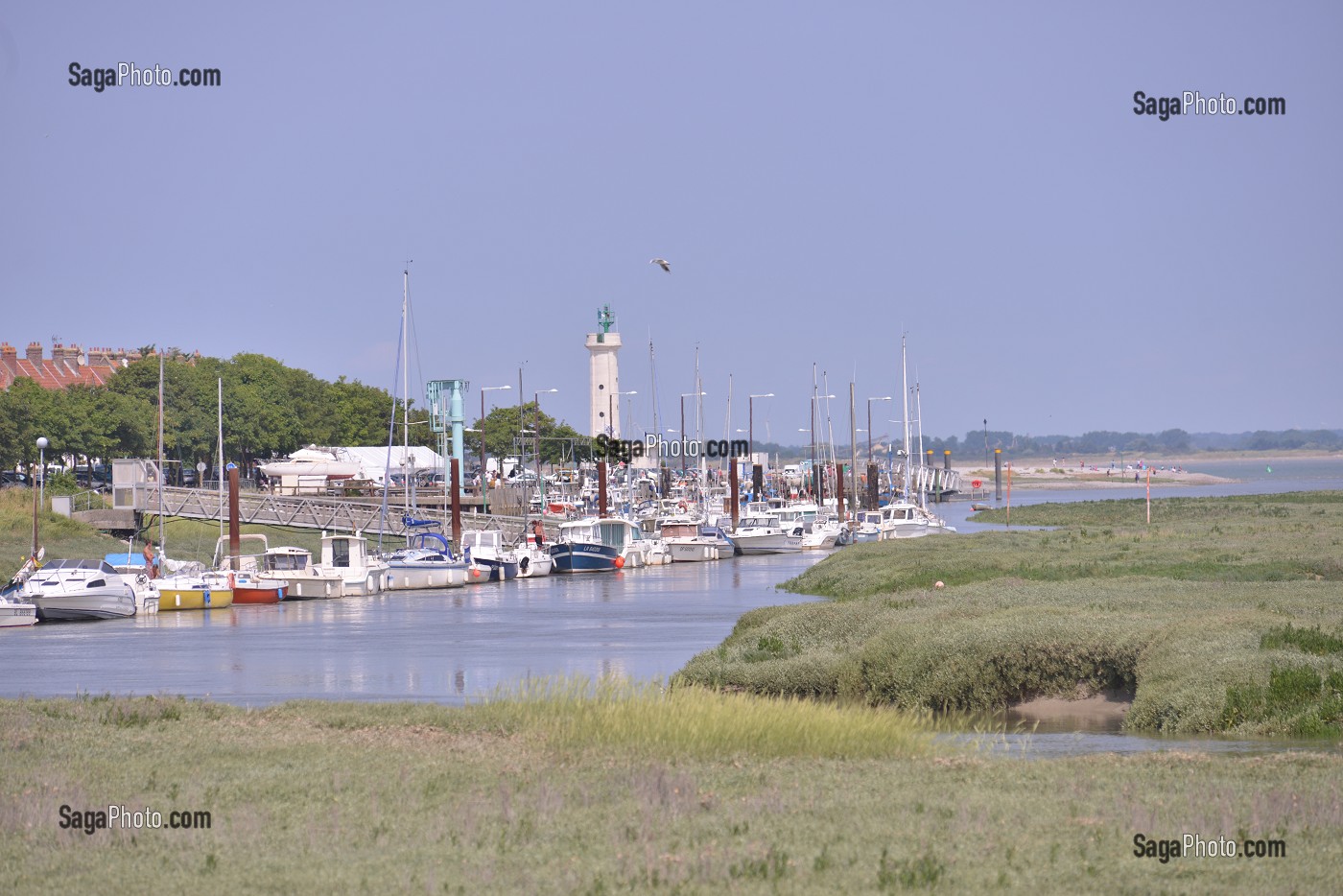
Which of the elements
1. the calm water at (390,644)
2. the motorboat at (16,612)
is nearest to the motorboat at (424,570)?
the calm water at (390,644)

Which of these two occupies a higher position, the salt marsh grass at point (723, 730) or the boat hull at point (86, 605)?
the salt marsh grass at point (723, 730)

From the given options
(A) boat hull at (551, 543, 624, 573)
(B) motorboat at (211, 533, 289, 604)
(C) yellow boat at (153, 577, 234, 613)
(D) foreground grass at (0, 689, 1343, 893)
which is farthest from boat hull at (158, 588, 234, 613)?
(D) foreground grass at (0, 689, 1343, 893)

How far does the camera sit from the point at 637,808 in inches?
500

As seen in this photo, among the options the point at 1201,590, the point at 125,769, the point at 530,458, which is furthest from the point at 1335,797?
the point at 530,458

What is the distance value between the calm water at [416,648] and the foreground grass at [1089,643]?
3.81 ft

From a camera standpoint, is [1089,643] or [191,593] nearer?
[1089,643]

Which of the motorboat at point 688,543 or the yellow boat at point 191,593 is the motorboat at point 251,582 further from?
the motorboat at point 688,543

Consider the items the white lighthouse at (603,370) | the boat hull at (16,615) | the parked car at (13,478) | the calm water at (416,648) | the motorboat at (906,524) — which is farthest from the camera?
the white lighthouse at (603,370)

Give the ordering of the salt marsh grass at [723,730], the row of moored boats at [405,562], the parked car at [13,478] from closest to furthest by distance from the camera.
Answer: the salt marsh grass at [723,730]
the row of moored boats at [405,562]
the parked car at [13,478]

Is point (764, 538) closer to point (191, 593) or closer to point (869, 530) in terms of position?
point (869, 530)

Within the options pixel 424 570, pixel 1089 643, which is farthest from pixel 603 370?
pixel 1089 643

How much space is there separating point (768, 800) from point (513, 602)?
43983 mm

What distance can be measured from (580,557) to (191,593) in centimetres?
2436

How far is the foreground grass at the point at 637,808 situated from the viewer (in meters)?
10.7
